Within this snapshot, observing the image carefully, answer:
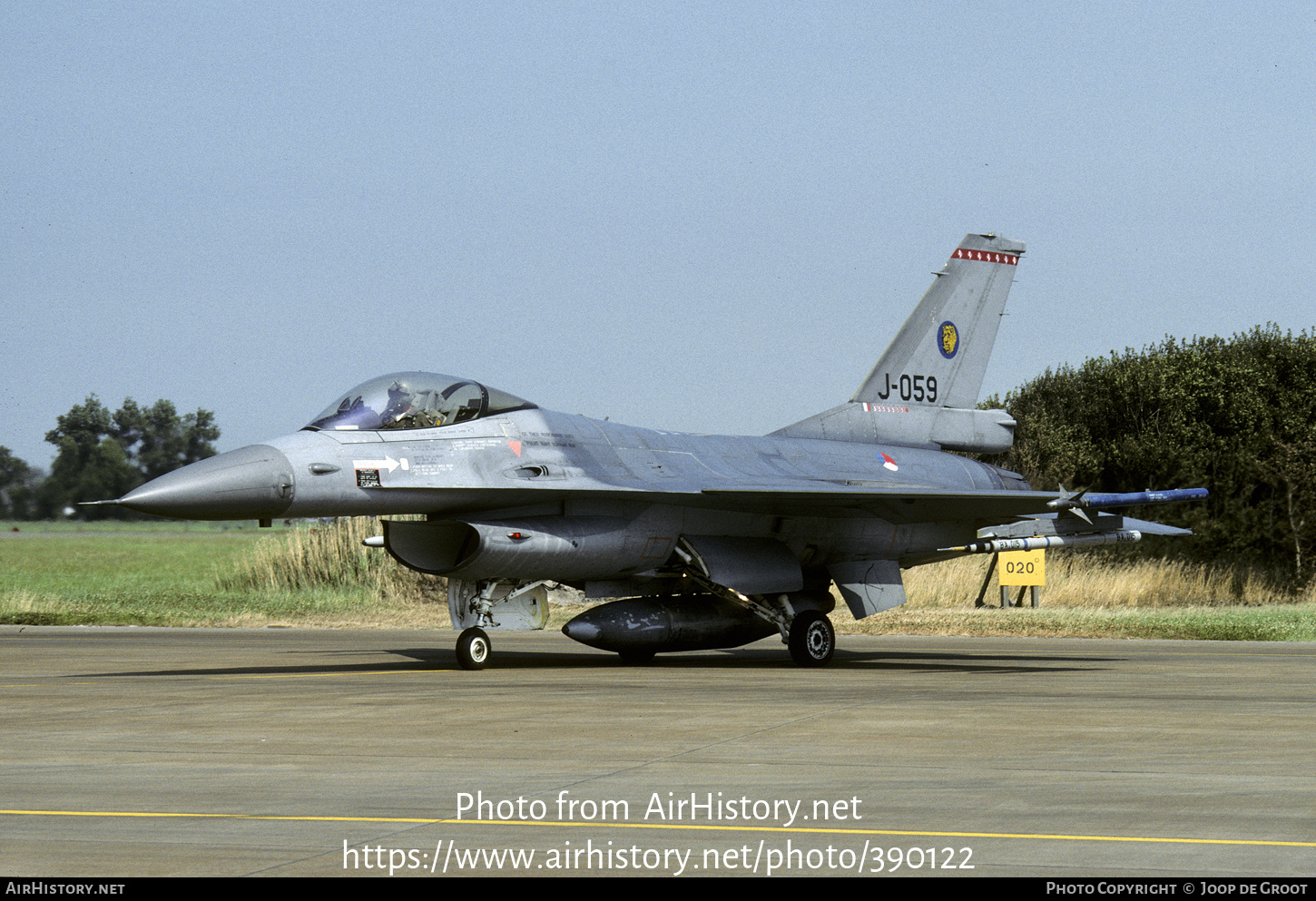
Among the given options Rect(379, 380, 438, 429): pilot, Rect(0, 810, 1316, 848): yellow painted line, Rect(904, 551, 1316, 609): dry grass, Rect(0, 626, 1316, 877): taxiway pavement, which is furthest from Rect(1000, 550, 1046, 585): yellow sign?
Rect(0, 810, 1316, 848): yellow painted line

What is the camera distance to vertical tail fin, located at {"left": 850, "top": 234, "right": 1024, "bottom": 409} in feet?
66.2

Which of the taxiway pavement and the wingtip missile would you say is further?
the wingtip missile

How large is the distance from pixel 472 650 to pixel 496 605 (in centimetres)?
54

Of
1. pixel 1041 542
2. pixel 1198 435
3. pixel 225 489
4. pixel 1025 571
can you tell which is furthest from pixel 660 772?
pixel 1198 435

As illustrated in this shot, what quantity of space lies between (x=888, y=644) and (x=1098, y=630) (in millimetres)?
3540

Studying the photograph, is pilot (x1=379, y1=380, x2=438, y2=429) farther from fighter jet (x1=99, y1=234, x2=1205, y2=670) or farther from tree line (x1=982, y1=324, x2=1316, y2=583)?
tree line (x1=982, y1=324, x2=1316, y2=583)

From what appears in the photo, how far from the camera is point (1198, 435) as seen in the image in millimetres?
39156

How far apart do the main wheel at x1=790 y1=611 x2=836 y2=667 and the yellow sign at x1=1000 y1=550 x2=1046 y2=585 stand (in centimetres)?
1073

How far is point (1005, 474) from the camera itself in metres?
20.2

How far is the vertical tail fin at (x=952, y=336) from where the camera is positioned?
20172 mm

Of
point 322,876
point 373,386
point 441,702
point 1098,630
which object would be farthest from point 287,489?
point 1098,630

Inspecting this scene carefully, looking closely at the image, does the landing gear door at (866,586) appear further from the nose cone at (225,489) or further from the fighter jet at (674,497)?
the nose cone at (225,489)

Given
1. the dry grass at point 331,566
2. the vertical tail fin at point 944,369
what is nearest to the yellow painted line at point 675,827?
the vertical tail fin at point 944,369

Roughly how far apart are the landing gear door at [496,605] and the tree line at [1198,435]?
22062 millimetres
